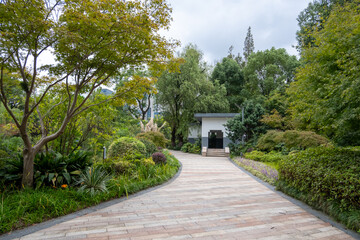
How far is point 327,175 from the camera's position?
163 inches

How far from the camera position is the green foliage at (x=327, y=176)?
144 inches

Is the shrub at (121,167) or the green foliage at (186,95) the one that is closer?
the shrub at (121,167)

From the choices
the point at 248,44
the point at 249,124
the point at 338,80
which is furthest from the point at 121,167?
the point at 248,44

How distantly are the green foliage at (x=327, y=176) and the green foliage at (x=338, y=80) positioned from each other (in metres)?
0.81

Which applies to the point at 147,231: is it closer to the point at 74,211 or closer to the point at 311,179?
the point at 74,211

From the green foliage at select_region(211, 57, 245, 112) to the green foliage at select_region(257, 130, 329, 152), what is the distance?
38.0 feet

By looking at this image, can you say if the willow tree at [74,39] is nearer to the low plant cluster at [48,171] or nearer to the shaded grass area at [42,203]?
the low plant cluster at [48,171]

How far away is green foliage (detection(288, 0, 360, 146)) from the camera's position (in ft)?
14.5

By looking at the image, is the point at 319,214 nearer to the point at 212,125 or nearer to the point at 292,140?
the point at 292,140

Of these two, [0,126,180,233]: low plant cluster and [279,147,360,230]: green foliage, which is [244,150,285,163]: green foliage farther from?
[0,126,180,233]: low plant cluster

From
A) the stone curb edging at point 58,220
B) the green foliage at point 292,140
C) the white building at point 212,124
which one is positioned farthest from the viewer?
the white building at point 212,124

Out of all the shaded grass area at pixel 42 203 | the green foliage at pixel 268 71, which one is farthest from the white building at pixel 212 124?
the shaded grass area at pixel 42 203

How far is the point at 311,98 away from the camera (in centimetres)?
639

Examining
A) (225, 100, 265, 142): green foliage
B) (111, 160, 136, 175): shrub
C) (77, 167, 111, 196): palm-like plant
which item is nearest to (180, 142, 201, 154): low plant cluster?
(225, 100, 265, 142): green foliage
